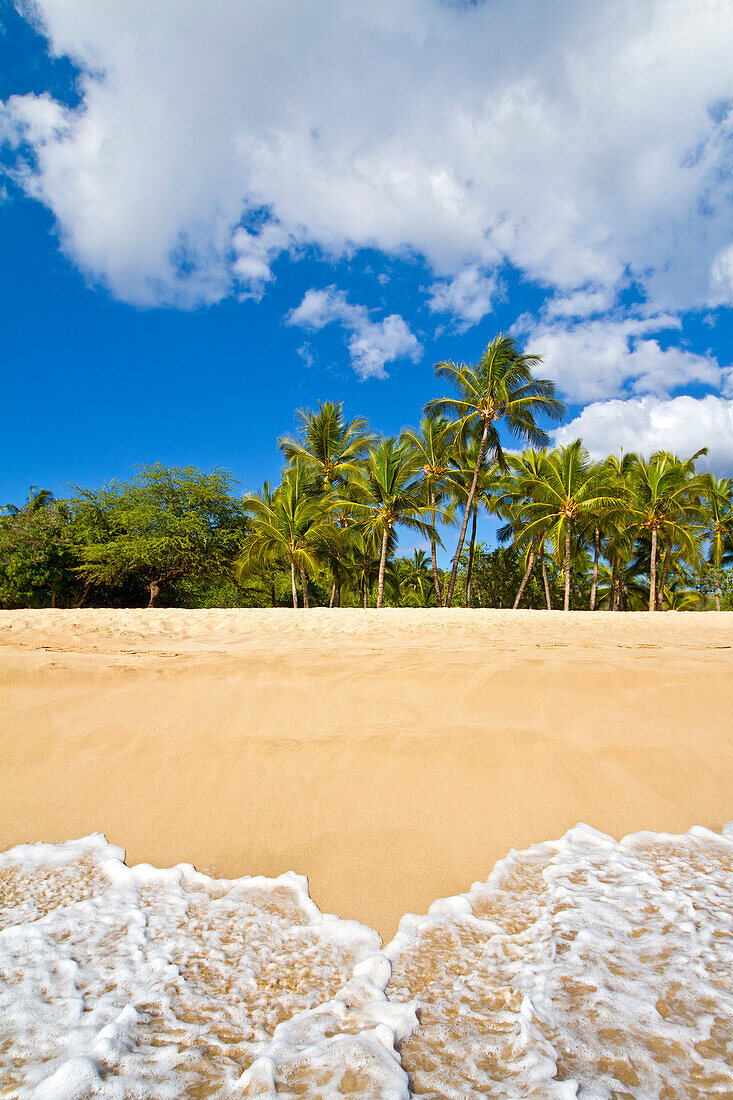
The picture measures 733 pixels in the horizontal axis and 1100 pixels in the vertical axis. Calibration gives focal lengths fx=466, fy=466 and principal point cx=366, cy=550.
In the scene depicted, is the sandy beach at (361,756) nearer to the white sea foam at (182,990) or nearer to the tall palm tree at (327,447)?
the white sea foam at (182,990)

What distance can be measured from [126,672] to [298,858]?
8.88ft

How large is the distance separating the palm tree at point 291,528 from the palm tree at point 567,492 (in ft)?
28.6

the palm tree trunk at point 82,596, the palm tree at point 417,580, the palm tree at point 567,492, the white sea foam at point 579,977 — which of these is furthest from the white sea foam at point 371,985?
the palm tree at point 417,580

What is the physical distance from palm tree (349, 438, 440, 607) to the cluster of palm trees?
6 centimetres

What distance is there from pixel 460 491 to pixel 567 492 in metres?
4.97

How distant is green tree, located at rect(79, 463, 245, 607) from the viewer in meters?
19.6

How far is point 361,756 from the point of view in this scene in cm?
304

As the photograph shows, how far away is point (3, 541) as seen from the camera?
19.5m

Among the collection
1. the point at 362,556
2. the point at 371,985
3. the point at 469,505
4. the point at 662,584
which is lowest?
the point at 371,985

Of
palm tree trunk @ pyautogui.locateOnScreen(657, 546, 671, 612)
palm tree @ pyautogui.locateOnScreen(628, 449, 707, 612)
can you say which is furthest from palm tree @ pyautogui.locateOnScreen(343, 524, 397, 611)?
palm tree trunk @ pyautogui.locateOnScreen(657, 546, 671, 612)

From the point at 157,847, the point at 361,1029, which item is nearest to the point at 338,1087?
the point at 361,1029

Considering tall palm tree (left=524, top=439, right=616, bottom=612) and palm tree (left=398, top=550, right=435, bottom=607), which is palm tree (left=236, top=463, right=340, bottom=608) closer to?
tall palm tree (left=524, top=439, right=616, bottom=612)

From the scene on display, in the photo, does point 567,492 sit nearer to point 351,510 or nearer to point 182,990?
point 351,510

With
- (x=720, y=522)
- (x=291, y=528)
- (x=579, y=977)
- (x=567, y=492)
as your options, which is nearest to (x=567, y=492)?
(x=567, y=492)
